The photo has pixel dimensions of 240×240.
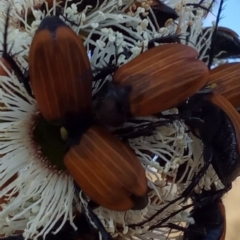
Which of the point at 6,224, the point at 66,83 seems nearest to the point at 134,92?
the point at 66,83

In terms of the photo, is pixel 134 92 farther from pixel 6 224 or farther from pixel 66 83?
pixel 6 224

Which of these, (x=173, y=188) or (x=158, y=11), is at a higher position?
(x=158, y=11)

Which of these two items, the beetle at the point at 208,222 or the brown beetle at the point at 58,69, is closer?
the brown beetle at the point at 58,69

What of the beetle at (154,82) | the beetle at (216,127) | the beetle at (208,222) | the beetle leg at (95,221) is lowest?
the beetle at (208,222)

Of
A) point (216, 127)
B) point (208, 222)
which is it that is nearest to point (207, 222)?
point (208, 222)

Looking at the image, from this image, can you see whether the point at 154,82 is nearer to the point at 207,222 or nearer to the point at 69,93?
the point at 69,93

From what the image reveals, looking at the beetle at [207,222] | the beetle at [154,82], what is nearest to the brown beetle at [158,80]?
the beetle at [154,82]

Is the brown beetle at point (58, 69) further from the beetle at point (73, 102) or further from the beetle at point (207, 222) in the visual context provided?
the beetle at point (207, 222)
